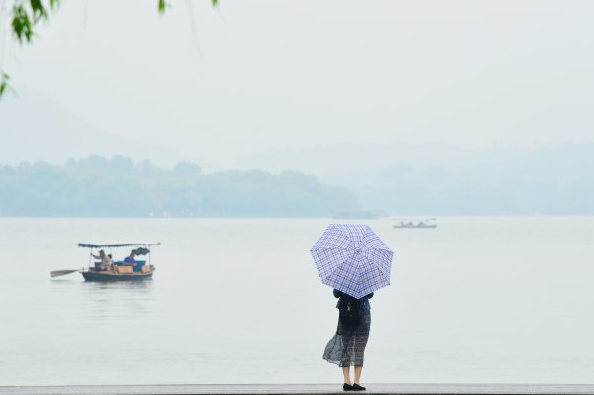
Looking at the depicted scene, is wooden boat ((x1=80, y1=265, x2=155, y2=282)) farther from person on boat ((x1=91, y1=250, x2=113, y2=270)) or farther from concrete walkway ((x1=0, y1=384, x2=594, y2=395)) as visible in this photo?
concrete walkway ((x1=0, y1=384, x2=594, y2=395))

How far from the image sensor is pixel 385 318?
5359cm

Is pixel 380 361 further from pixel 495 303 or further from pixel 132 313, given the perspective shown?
pixel 495 303

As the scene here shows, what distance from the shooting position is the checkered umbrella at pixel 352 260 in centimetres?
1110

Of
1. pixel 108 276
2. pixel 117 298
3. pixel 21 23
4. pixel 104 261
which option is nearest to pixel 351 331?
pixel 21 23

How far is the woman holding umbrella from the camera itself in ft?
36.4

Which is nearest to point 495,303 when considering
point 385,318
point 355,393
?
point 385,318

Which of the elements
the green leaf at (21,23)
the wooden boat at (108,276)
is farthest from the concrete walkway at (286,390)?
the wooden boat at (108,276)

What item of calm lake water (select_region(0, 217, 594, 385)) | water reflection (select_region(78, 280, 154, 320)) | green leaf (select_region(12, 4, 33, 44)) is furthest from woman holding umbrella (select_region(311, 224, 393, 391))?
water reflection (select_region(78, 280, 154, 320))

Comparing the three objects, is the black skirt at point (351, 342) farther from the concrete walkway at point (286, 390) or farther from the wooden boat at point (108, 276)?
the wooden boat at point (108, 276)

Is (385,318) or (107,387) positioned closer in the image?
(107,387)

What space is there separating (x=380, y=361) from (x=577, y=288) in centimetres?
3842

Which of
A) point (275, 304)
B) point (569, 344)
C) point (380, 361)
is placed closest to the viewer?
point (380, 361)

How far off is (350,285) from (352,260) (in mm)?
300

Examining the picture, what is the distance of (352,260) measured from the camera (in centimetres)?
1123
